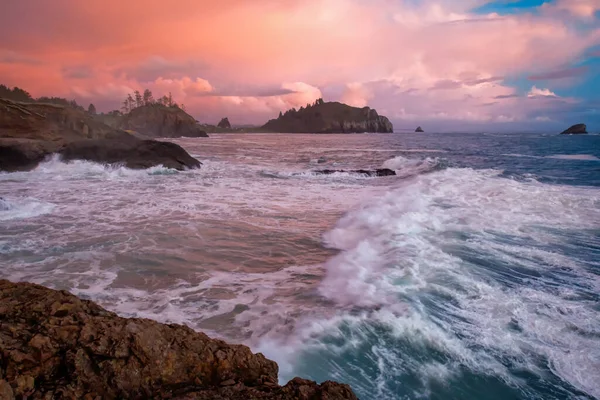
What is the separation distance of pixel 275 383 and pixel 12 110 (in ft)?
87.2

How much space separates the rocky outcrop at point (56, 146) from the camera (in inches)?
769

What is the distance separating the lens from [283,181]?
18516 mm

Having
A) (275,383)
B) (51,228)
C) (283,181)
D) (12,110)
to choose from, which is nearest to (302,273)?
(275,383)

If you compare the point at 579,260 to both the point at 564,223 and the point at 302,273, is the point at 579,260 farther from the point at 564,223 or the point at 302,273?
the point at 302,273

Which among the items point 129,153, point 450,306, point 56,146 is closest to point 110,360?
point 450,306

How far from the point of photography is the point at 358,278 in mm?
5824

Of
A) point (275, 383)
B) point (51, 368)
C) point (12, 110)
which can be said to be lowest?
point (275, 383)

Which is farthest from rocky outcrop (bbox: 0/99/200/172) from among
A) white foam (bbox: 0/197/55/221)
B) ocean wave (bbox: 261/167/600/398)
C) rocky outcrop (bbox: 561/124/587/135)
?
rocky outcrop (bbox: 561/124/587/135)

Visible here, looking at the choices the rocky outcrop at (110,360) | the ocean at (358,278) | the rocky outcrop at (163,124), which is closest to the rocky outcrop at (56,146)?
the ocean at (358,278)

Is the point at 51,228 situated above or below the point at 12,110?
below

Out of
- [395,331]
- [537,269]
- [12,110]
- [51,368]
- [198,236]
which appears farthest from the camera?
[12,110]

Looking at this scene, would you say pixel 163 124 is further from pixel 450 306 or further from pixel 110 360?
pixel 110 360

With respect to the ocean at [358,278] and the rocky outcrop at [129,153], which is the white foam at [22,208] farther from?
the rocky outcrop at [129,153]

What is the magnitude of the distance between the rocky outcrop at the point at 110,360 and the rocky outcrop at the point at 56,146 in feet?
64.8
